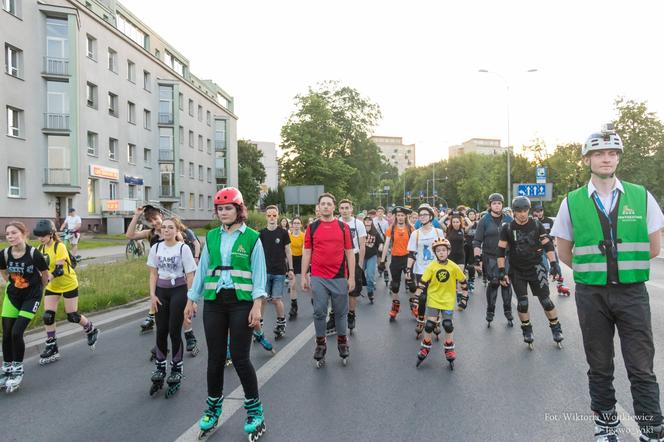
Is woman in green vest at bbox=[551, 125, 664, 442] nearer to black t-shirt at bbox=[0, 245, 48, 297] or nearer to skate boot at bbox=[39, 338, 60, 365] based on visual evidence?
black t-shirt at bbox=[0, 245, 48, 297]

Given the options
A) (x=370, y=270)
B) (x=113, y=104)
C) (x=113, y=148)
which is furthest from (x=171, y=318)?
(x=113, y=104)

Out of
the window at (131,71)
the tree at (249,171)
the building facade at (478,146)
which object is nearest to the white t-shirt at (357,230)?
the window at (131,71)

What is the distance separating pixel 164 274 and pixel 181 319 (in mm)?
497

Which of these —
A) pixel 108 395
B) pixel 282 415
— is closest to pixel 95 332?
pixel 108 395

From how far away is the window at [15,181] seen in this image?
88.3 ft

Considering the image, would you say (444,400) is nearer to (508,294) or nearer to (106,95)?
(508,294)

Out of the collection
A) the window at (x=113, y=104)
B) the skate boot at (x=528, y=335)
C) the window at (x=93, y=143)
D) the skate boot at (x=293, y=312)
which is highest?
the window at (x=113, y=104)

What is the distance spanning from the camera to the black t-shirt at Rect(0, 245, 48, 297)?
17.4ft

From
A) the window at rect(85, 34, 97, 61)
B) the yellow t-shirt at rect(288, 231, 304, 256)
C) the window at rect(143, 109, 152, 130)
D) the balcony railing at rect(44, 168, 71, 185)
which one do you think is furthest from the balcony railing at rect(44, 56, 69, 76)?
the yellow t-shirt at rect(288, 231, 304, 256)

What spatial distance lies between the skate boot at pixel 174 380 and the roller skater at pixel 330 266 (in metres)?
1.61

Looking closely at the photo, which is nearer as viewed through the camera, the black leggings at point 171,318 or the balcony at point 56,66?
the black leggings at point 171,318

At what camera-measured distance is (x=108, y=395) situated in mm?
4879

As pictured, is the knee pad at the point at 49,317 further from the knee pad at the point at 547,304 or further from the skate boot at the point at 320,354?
the knee pad at the point at 547,304

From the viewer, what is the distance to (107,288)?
1064 centimetres
